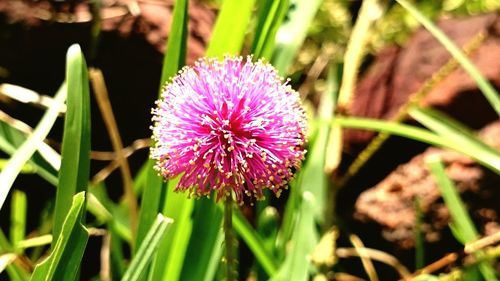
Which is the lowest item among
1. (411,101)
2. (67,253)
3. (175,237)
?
(67,253)

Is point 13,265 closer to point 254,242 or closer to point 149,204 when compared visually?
point 149,204

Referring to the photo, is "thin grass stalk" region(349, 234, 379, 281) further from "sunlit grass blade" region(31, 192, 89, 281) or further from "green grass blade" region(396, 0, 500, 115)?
"sunlit grass blade" region(31, 192, 89, 281)

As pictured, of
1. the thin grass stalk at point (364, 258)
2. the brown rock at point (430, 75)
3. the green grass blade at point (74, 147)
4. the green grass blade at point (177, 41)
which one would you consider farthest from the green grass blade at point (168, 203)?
the brown rock at point (430, 75)

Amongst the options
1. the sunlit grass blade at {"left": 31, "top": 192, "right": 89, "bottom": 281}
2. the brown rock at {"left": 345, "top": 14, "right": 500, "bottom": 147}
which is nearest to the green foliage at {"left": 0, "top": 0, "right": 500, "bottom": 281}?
the sunlit grass blade at {"left": 31, "top": 192, "right": 89, "bottom": 281}

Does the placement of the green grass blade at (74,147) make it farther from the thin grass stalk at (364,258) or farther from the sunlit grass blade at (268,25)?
the thin grass stalk at (364,258)

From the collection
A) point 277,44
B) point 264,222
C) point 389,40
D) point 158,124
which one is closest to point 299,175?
point 264,222

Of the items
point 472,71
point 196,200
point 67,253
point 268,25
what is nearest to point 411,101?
point 472,71
